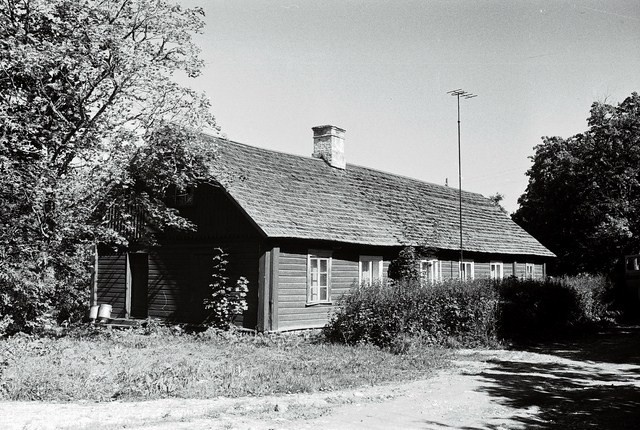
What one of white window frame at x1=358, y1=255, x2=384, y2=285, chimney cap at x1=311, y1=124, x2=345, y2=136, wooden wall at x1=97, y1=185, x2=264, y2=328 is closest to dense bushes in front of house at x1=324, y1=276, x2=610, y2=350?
wooden wall at x1=97, y1=185, x2=264, y2=328

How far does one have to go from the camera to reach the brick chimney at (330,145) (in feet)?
88.3

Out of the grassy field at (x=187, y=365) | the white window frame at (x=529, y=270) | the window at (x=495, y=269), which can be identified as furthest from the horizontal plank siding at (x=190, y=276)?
the white window frame at (x=529, y=270)

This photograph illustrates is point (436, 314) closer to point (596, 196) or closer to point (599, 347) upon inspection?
point (599, 347)

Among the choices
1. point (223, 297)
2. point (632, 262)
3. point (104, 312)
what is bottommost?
point (104, 312)

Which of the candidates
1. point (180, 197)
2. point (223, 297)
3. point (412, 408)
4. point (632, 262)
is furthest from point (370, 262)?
point (632, 262)

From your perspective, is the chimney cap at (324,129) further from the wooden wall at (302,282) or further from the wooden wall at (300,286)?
the wooden wall at (300,286)

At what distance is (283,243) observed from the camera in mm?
18516

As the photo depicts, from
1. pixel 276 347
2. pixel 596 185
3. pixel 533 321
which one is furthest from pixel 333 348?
pixel 596 185

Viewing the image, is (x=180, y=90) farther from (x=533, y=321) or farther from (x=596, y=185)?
(x=596, y=185)

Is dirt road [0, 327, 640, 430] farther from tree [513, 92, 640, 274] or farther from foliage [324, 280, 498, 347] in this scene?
tree [513, 92, 640, 274]

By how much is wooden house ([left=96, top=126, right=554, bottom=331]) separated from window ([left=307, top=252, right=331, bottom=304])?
35 millimetres

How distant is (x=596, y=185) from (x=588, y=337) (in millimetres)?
17475

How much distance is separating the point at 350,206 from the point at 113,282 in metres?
9.32

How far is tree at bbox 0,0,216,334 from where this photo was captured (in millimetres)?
14586
